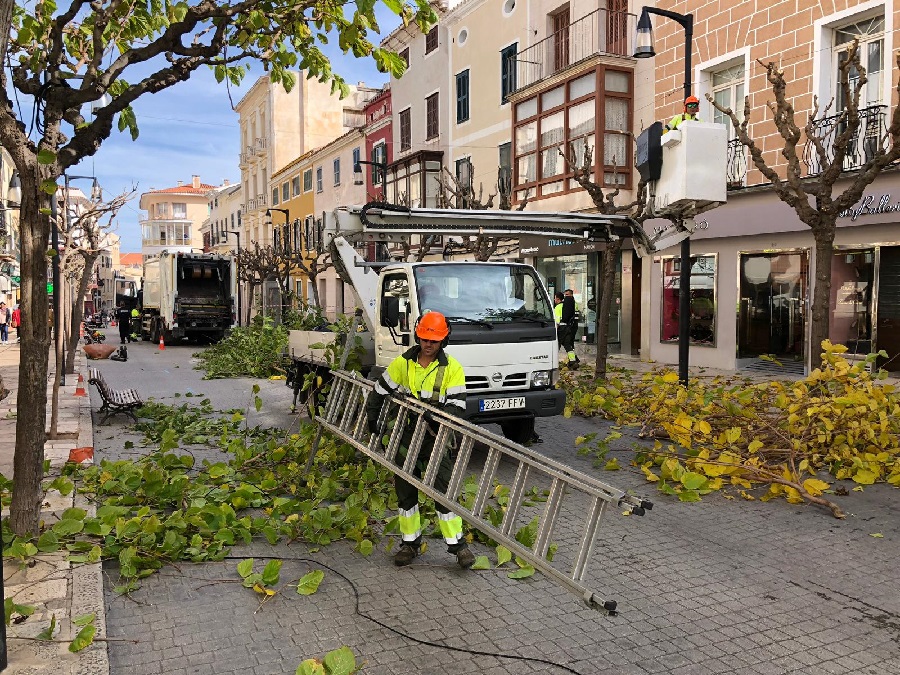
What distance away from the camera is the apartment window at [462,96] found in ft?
91.3

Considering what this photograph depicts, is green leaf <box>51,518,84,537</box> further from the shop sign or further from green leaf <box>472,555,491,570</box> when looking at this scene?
the shop sign

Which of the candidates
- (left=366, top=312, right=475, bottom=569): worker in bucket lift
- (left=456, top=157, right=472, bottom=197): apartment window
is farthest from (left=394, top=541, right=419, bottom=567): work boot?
(left=456, top=157, right=472, bottom=197): apartment window

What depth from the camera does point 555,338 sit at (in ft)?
28.4

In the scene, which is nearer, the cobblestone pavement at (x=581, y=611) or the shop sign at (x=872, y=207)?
the cobblestone pavement at (x=581, y=611)

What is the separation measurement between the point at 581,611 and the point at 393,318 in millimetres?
4906

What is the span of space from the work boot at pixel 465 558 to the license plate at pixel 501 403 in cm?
300

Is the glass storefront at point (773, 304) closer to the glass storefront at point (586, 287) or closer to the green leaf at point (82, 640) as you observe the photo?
the glass storefront at point (586, 287)

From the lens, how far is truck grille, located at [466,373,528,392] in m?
8.08

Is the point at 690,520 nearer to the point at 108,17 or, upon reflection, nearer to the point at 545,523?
the point at 545,523

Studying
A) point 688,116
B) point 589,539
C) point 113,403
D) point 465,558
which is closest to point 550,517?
point 589,539

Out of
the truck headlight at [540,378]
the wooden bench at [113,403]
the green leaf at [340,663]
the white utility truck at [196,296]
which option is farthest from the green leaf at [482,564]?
the white utility truck at [196,296]

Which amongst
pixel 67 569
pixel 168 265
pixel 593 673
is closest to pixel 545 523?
pixel 593 673

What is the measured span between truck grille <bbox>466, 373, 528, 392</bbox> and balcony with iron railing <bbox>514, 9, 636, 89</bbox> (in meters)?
13.6

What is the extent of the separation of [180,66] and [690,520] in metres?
5.44
